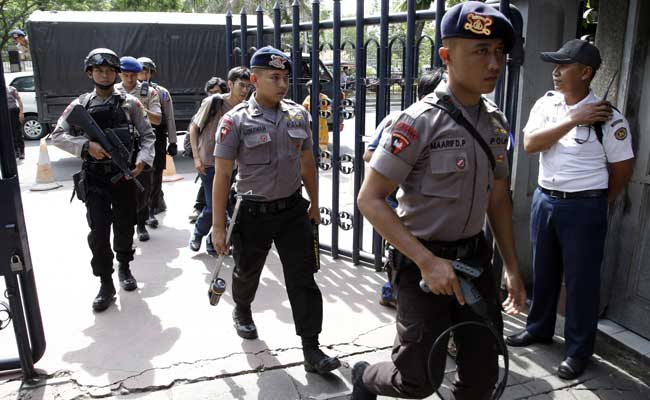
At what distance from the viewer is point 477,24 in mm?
1887

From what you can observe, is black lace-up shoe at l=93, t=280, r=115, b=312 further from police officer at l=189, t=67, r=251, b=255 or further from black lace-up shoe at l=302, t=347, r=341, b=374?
black lace-up shoe at l=302, t=347, r=341, b=374

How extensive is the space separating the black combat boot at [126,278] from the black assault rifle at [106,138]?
2.84 ft

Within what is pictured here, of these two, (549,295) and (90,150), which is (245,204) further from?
(549,295)

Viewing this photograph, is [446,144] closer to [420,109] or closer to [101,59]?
[420,109]

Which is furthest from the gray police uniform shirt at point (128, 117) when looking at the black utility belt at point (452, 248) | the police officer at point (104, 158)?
the black utility belt at point (452, 248)

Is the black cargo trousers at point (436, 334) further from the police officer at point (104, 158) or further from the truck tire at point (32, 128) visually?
the truck tire at point (32, 128)

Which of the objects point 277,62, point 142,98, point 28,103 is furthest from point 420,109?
point 28,103

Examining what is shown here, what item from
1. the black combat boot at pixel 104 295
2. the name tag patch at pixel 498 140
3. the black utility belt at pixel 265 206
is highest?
the name tag patch at pixel 498 140

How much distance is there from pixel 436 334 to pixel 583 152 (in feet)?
4.97

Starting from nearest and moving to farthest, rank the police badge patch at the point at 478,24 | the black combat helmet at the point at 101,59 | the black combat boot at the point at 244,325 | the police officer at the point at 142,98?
the police badge patch at the point at 478,24 → the black combat boot at the point at 244,325 → the black combat helmet at the point at 101,59 → the police officer at the point at 142,98

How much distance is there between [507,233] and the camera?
236 cm

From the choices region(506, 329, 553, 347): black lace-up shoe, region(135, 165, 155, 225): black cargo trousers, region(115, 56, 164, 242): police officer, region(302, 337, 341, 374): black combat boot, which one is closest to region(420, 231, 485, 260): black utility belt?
region(302, 337, 341, 374): black combat boot

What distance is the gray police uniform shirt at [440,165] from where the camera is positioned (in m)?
1.99

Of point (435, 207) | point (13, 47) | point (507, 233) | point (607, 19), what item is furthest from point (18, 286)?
point (13, 47)
